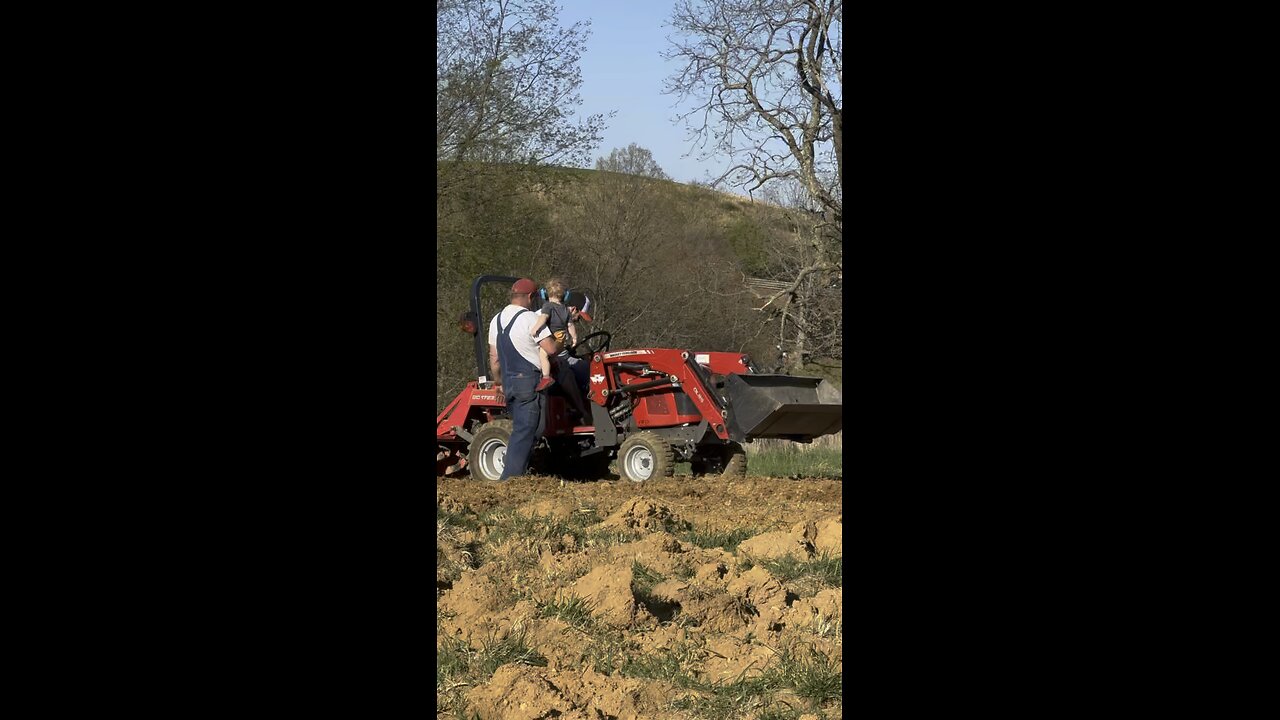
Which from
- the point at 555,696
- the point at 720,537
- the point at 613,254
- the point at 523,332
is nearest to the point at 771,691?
the point at 555,696

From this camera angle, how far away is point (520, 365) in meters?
11.7

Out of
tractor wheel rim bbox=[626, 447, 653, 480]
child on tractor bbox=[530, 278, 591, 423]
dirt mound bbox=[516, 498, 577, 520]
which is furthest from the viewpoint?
tractor wheel rim bbox=[626, 447, 653, 480]

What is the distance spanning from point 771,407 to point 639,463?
1.50 metres

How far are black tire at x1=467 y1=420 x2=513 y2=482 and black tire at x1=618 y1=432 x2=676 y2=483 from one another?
1357mm

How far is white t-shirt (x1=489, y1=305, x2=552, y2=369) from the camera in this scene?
1138 centimetres

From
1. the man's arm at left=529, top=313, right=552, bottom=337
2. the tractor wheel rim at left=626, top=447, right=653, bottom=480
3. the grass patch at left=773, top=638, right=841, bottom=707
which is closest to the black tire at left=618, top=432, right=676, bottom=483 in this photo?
the tractor wheel rim at left=626, top=447, right=653, bottom=480

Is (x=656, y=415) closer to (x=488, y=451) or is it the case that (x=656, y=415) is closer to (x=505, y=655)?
(x=488, y=451)

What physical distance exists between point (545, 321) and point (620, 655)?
6.96 m

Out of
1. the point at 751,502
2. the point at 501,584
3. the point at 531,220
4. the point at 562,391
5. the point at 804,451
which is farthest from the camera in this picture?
the point at 531,220

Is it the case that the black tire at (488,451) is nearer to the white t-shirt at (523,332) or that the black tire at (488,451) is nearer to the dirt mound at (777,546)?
the white t-shirt at (523,332)

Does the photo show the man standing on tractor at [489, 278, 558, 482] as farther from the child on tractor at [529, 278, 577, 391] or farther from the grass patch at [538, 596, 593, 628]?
the grass patch at [538, 596, 593, 628]

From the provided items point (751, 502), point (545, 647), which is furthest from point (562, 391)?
point (545, 647)
